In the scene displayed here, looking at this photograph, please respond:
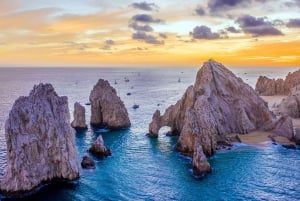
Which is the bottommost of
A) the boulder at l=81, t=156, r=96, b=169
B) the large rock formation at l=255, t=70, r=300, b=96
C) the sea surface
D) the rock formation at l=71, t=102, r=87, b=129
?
the sea surface

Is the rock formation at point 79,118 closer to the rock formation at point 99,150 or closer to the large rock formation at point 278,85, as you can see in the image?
the rock formation at point 99,150

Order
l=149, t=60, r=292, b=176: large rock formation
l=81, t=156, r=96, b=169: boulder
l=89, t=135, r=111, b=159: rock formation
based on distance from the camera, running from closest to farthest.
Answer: l=81, t=156, r=96, b=169: boulder → l=89, t=135, r=111, b=159: rock formation → l=149, t=60, r=292, b=176: large rock formation

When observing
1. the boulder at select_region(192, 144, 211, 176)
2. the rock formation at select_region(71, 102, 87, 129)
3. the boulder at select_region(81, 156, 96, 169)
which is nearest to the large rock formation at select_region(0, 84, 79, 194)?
the boulder at select_region(81, 156, 96, 169)

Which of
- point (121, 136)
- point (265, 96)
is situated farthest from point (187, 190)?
point (265, 96)

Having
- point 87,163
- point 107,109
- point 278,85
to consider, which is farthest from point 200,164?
point 278,85

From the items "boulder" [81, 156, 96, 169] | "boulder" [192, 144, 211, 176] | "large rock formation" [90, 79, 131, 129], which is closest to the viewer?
"boulder" [192, 144, 211, 176]

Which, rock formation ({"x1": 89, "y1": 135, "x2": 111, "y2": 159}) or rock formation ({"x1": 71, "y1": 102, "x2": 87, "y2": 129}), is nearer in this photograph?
rock formation ({"x1": 89, "y1": 135, "x2": 111, "y2": 159})

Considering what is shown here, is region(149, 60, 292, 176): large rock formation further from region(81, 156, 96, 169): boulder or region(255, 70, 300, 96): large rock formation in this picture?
region(255, 70, 300, 96): large rock formation
